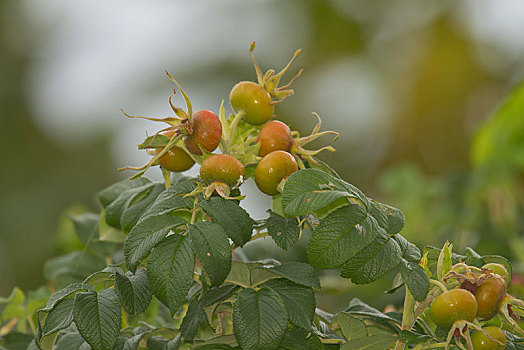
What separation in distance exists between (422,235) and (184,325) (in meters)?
1.23

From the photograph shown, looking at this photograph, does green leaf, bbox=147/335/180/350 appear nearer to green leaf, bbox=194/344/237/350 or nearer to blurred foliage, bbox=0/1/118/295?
green leaf, bbox=194/344/237/350

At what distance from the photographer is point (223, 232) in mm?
528

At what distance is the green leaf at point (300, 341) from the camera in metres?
0.53

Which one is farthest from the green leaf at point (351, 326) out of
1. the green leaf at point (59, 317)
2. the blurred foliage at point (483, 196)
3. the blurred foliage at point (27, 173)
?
the blurred foliage at point (27, 173)

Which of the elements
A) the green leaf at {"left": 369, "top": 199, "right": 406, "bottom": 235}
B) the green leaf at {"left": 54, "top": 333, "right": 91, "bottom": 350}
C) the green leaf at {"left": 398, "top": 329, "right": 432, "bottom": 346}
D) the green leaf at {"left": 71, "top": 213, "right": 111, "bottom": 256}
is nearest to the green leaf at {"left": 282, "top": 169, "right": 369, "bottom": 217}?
the green leaf at {"left": 369, "top": 199, "right": 406, "bottom": 235}

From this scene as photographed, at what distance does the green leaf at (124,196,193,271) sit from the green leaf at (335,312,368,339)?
0.18 meters

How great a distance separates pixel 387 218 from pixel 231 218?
144 millimetres

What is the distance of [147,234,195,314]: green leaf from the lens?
50 cm

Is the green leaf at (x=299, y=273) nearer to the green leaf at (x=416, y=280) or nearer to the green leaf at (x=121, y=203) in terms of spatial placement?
the green leaf at (x=416, y=280)

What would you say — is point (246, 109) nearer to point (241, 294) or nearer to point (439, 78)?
point (241, 294)

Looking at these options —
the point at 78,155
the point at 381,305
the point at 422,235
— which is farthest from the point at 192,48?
the point at 381,305

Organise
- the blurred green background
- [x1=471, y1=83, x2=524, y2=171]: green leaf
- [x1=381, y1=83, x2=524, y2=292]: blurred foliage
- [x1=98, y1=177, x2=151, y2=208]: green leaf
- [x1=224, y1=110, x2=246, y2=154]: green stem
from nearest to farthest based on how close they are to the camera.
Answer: [x1=224, y1=110, x2=246, y2=154]: green stem < [x1=98, y1=177, x2=151, y2=208]: green leaf < [x1=381, y1=83, x2=524, y2=292]: blurred foliage < [x1=471, y1=83, x2=524, y2=171]: green leaf < the blurred green background

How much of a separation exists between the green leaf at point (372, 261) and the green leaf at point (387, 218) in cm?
2

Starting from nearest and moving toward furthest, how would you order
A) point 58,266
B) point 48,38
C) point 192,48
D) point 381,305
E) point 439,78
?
point 58,266 < point 381,305 < point 439,78 < point 192,48 < point 48,38
